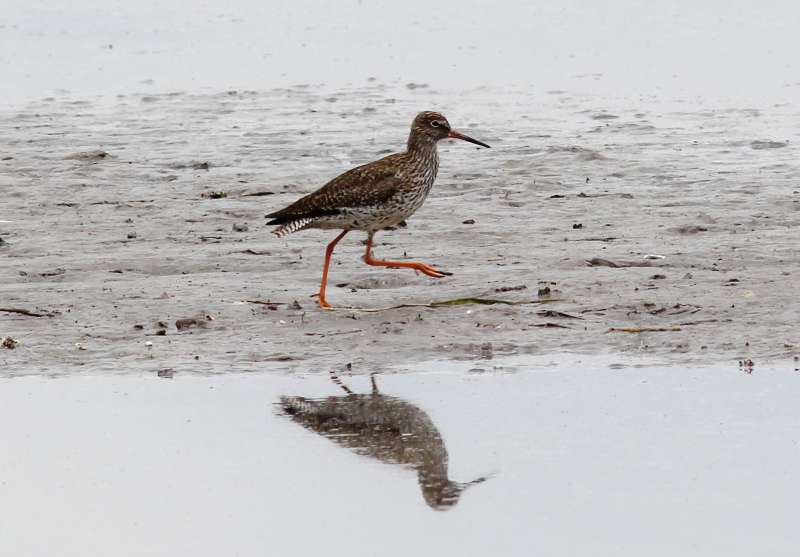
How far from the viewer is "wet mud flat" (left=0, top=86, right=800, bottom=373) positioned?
10.6m

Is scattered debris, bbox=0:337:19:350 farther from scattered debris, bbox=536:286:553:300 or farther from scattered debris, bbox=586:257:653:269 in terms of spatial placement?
scattered debris, bbox=586:257:653:269

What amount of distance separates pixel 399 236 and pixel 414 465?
574cm

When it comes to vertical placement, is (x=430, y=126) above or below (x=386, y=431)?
above

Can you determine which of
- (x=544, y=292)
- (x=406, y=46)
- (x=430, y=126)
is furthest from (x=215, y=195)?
(x=406, y=46)

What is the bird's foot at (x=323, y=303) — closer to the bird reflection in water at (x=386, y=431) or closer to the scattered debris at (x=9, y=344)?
the bird reflection in water at (x=386, y=431)

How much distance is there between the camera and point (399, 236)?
45.6 feet

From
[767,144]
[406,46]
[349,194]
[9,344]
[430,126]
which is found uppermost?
[406,46]

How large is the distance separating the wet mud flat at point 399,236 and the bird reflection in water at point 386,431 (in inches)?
32.8

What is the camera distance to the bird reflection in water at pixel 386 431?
8008 millimetres

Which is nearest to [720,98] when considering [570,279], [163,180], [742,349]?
[163,180]

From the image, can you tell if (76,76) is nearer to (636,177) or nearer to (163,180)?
(163,180)

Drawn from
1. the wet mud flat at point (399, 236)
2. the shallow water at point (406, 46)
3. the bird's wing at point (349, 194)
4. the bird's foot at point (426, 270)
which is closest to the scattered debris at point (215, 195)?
the wet mud flat at point (399, 236)

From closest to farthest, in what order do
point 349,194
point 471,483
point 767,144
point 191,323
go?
1. point 471,483
2. point 191,323
3. point 349,194
4. point 767,144

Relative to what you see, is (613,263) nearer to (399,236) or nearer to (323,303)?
(399,236)
